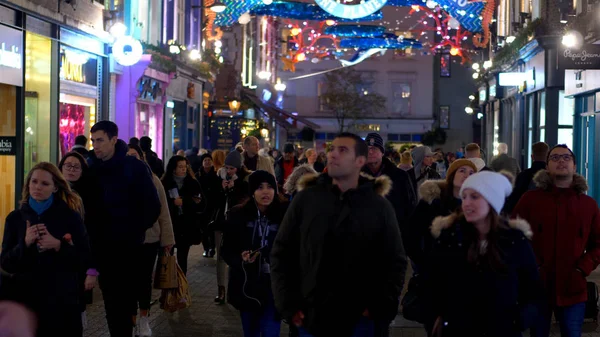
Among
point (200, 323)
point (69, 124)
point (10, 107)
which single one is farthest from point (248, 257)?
point (69, 124)

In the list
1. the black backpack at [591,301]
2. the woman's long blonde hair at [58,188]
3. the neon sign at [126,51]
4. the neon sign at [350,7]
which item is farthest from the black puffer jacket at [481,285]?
the neon sign at [126,51]

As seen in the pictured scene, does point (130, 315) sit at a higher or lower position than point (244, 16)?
lower

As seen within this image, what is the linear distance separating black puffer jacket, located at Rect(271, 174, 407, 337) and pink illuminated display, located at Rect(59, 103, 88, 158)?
46.1ft

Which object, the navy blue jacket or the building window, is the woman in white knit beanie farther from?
the building window

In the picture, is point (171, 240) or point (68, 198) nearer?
point (68, 198)

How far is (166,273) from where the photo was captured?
9.54m

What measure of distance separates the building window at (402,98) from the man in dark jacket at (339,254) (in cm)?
6665

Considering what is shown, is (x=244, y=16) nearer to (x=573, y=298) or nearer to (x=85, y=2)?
(x=85, y=2)

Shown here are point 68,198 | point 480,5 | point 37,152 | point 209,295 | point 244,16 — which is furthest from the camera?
point 244,16

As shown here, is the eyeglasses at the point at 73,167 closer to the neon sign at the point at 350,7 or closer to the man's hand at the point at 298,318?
the man's hand at the point at 298,318

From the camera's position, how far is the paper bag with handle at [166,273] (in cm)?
952

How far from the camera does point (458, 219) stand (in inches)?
218

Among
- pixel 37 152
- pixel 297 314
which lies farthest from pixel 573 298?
pixel 37 152

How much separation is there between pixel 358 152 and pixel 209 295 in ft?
22.8
